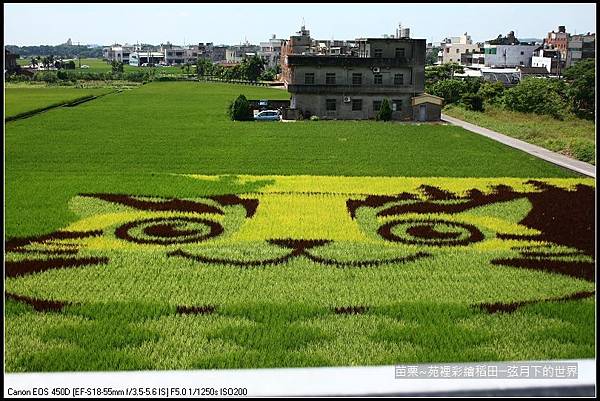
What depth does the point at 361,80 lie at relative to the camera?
94.0 ft

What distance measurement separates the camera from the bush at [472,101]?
30.3 meters

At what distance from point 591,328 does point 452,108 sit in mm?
24066

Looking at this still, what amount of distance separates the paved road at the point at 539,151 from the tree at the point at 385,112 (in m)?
2.69

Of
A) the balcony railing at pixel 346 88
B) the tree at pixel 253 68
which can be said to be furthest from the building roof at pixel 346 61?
the tree at pixel 253 68

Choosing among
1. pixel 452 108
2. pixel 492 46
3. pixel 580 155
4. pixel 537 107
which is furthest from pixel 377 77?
pixel 492 46

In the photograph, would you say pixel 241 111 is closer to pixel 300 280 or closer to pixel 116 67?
pixel 300 280

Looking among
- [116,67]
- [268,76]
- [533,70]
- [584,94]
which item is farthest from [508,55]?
[116,67]

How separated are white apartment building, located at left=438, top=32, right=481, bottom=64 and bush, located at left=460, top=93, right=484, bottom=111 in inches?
841

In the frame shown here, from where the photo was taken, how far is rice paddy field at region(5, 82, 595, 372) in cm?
673

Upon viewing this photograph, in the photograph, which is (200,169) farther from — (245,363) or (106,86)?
(106,86)

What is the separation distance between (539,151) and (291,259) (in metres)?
11.7

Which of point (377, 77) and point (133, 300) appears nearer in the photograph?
point (133, 300)

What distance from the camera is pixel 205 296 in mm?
8016

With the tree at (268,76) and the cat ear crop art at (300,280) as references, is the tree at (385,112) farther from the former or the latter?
the tree at (268,76)
